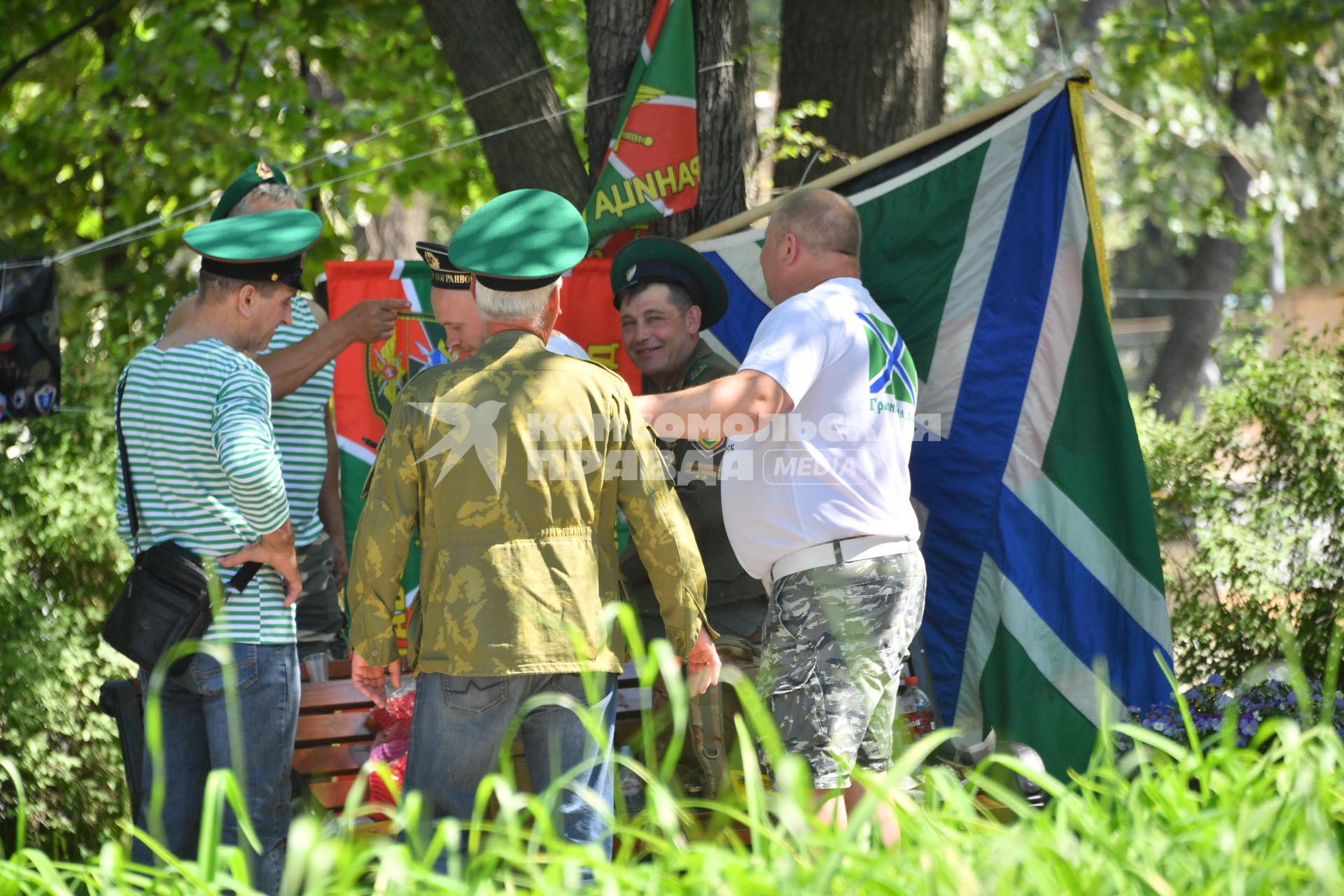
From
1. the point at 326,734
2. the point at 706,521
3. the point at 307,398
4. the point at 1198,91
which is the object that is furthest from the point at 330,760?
the point at 1198,91

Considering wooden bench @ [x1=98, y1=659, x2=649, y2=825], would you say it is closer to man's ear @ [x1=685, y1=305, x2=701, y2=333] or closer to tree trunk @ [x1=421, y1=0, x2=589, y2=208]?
man's ear @ [x1=685, y1=305, x2=701, y2=333]

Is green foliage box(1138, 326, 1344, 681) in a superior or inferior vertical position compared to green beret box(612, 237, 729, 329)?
inferior

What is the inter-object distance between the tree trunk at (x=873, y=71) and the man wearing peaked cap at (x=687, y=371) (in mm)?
1673

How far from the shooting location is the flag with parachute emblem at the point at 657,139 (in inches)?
179

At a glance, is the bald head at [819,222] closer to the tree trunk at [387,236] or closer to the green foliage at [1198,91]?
the green foliage at [1198,91]

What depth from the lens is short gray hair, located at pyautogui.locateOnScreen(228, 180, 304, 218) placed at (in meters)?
3.97

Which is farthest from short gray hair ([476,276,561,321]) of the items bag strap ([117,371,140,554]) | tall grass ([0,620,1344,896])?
tall grass ([0,620,1344,896])

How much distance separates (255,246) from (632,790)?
5.87ft

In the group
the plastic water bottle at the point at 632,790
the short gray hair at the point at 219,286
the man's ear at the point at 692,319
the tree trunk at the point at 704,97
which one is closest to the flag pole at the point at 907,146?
the tree trunk at the point at 704,97

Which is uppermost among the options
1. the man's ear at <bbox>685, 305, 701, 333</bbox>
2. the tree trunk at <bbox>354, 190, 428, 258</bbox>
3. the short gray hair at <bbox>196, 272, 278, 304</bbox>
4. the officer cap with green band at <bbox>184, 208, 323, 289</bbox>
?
the tree trunk at <bbox>354, 190, 428, 258</bbox>

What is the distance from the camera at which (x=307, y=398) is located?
409 cm

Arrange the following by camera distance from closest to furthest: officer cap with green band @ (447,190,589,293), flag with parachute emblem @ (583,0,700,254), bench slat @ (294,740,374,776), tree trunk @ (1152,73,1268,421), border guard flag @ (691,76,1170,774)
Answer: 1. officer cap with green band @ (447,190,589,293)
2. bench slat @ (294,740,374,776)
3. border guard flag @ (691,76,1170,774)
4. flag with parachute emblem @ (583,0,700,254)
5. tree trunk @ (1152,73,1268,421)

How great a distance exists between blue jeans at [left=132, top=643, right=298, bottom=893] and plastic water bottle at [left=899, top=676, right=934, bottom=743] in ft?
5.96

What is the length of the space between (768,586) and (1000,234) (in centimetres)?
166
